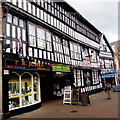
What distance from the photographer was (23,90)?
8.83 m

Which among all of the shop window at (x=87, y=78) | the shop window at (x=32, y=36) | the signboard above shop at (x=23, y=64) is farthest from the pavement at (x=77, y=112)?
the shop window at (x=87, y=78)

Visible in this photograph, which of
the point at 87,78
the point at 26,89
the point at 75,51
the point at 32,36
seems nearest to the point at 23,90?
the point at 26,89

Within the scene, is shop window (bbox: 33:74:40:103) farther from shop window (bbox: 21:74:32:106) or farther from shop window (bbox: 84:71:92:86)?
shop window (bbox: 84:71:92:86)

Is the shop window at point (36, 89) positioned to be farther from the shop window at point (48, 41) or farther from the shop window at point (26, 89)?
the shop window at point (48, 41)

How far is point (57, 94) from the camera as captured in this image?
14.2 m

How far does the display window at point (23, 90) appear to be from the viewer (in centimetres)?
809

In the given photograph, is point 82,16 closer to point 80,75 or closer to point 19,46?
point 80,75

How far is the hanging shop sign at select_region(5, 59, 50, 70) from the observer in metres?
7.62

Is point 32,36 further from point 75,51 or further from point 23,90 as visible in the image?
point 75,51

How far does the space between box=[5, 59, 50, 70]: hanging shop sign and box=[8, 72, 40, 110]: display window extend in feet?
2.25

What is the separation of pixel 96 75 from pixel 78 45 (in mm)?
6084

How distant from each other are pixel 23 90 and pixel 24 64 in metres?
1.77

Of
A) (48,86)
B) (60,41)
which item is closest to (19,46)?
(60,41)

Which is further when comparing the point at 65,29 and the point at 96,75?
the point at 96,75
